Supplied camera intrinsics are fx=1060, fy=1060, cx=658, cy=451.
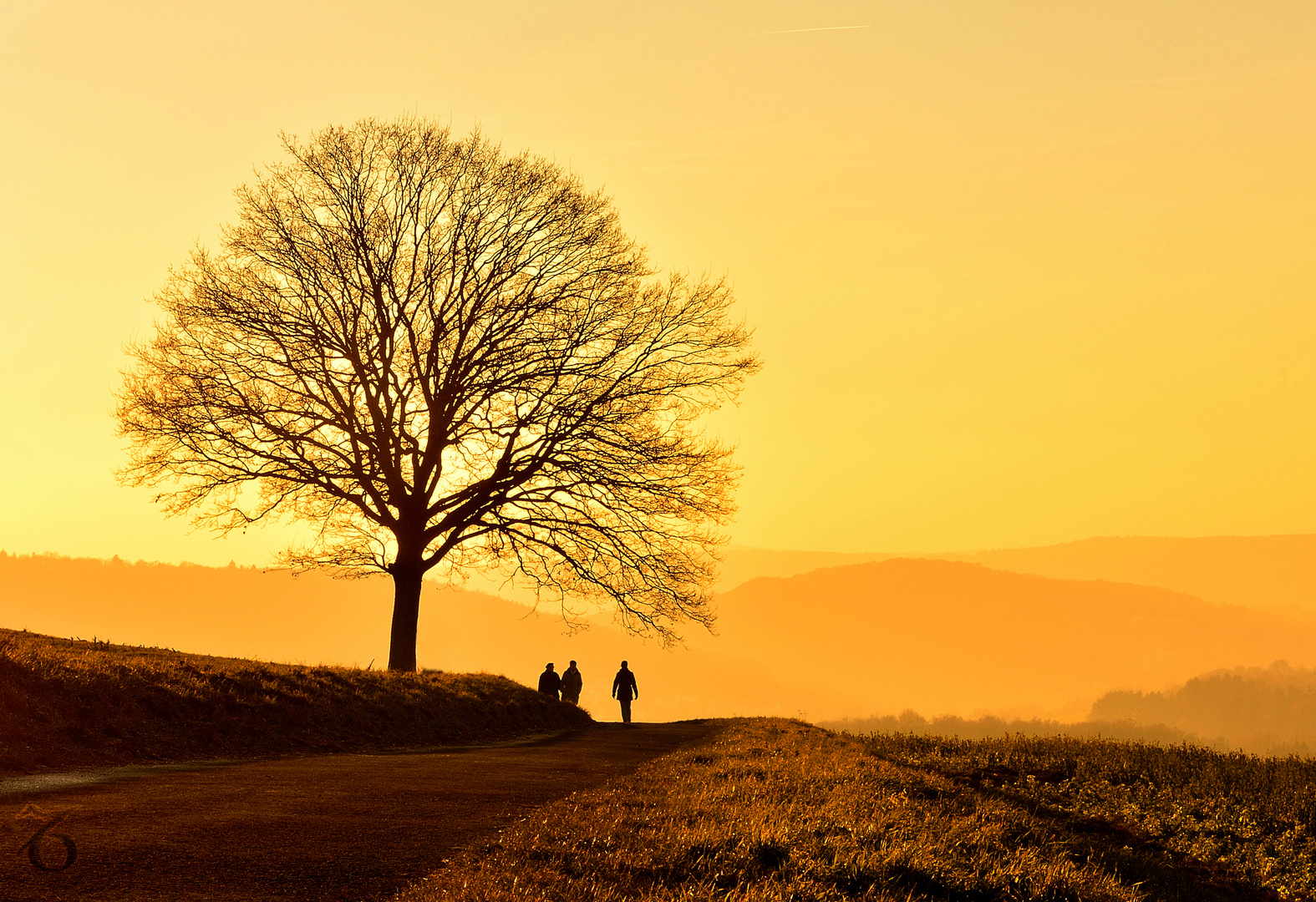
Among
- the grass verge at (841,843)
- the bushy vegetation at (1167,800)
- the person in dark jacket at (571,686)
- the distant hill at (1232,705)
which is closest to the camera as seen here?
the grass verge at (841,843)

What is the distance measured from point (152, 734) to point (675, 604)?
13.4 metres

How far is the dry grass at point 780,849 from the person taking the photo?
723 cm

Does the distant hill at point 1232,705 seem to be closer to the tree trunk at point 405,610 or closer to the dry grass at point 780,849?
the tree trunk at point 405,610

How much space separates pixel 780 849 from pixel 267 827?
4.09 meters

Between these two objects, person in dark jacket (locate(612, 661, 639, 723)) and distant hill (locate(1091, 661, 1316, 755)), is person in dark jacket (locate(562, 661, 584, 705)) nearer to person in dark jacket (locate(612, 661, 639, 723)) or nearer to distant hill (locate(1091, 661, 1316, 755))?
person in dark jacket (locate(612, 661, 639, 723))

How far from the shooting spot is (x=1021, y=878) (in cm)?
855

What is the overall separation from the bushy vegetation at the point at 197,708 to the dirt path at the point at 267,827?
6.02 ft

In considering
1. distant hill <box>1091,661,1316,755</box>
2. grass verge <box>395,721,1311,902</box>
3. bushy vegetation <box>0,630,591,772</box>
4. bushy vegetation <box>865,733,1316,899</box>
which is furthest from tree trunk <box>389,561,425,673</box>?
distant hill <box>1091,661,1316,755</box>

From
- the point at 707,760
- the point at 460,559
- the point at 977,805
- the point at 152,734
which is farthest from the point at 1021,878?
the point at 460,559

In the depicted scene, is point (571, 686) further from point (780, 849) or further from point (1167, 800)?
point (780, 849)

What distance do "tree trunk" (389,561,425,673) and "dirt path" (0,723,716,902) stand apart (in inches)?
474

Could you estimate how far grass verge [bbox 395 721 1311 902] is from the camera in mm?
7414

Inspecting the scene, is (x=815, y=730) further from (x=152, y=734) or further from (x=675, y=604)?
(x=152, y=734)

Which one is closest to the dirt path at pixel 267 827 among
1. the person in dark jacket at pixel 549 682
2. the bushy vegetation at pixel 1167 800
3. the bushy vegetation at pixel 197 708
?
the bushy vegetation at pixel 197 708
